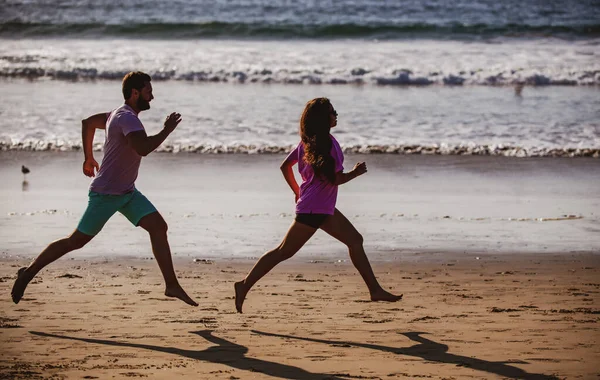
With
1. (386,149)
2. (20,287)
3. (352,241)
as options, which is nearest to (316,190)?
(352,241)

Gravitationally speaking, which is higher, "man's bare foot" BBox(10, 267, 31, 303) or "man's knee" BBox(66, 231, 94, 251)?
"man's knee" BBox(66, 231, 94, 251)

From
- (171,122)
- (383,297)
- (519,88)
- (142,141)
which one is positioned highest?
(519,88)

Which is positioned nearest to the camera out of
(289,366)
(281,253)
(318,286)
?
(289,366)

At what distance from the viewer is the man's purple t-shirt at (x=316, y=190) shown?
18.9 feet

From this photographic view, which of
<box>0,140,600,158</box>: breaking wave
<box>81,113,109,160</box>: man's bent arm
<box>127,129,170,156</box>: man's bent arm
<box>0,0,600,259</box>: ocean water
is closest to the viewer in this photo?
<box>127,129,170,156</box>: man's bent arm

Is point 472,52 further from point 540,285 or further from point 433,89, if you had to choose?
point 540,285

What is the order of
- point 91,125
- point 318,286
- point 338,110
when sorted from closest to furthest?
1. point 91,125
2. point 318,286
3. point 338,110

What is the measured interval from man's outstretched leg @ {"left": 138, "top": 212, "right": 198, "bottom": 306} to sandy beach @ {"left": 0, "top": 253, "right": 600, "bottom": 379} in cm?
17

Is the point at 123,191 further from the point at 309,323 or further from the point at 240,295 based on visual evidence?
the point at 309,323

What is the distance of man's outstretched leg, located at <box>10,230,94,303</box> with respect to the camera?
5.96 m

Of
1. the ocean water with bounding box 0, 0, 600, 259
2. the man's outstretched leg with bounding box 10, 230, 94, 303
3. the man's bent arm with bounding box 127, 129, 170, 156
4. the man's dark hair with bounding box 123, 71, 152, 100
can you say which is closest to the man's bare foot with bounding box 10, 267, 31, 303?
the man's outstretched leg with bounding box 10, 230, 94, 303

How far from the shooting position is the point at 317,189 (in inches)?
227

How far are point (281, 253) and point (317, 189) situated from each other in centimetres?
48

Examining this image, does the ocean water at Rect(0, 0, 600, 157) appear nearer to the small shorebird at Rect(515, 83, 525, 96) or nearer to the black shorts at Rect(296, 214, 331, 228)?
the small shorebird at Rect(515, 83, 525, 96)
